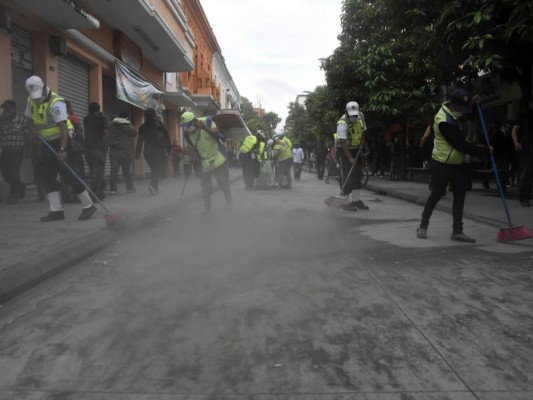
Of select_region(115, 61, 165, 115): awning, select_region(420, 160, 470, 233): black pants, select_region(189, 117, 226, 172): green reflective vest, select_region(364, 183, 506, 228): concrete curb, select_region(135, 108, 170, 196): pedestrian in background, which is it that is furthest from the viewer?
select_region(115, 61, 165, 115): awning

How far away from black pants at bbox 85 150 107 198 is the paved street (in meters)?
3.83

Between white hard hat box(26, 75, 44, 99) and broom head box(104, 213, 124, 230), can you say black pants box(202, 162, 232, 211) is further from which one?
white hard hat box(26, 75, 44, 99)

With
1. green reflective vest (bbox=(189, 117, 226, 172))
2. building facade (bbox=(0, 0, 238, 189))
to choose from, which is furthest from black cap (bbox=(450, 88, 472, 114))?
building facade (bbox=(0, 0, 238, 189))

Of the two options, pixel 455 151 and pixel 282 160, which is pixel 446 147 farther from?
pixel 282 160

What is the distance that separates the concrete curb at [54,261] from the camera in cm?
354

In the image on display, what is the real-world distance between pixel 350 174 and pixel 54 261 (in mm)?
5089

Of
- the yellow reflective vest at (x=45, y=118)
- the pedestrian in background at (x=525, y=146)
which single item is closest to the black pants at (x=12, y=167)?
the yellow reflective vest at (x=45, y=118)

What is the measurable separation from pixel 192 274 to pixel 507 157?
32.6ft

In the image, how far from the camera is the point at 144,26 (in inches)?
522

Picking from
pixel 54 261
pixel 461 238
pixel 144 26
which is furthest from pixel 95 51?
pixel 461 238

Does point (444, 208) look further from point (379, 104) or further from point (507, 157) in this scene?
point (379, 104)

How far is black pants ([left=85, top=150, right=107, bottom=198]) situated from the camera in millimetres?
8695

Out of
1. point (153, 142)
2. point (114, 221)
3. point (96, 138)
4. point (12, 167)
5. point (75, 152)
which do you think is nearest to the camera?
point (114, 221)

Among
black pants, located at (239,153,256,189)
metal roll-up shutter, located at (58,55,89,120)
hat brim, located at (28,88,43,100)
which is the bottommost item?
black pants, located at (239,153,256,189)
